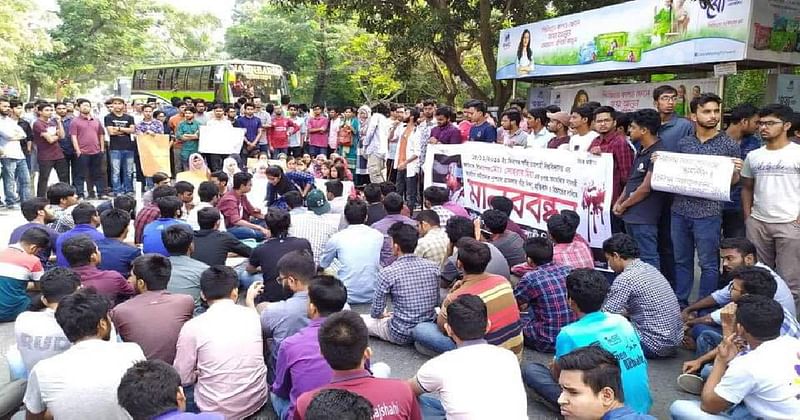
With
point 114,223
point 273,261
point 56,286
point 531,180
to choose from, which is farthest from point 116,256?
point 531,180

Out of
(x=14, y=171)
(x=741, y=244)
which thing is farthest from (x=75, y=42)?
(x=741, y=244)

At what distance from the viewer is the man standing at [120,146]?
11.2 m

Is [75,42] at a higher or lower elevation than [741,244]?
higher

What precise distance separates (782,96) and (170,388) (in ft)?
27.8

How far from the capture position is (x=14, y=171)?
1035 centimetres

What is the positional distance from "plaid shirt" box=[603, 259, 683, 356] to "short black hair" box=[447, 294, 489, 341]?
1.65 meters

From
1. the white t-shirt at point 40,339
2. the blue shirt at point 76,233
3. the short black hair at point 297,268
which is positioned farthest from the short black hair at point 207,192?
the white t-shirt at point 40,339

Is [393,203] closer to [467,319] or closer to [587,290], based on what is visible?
[587,290]

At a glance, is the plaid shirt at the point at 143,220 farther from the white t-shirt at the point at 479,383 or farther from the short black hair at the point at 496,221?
the white t-shirt at the point at 479,383

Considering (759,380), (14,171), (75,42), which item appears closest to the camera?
(759,380)

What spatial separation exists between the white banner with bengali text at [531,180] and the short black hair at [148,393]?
4.60 m

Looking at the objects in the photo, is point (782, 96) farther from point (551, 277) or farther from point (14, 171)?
point (14, 171)

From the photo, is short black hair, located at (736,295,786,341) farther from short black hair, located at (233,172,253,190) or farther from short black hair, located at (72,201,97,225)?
short black hair, located at (233,172,253,190)

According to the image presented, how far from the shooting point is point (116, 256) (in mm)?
5082
